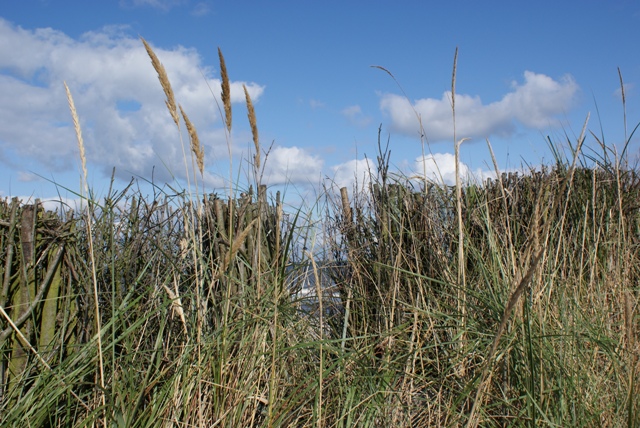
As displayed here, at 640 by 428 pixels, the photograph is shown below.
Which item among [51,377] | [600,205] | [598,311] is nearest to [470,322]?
[598,311]

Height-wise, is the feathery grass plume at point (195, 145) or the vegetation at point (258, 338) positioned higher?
the feathery grass plume at point (195, 145)

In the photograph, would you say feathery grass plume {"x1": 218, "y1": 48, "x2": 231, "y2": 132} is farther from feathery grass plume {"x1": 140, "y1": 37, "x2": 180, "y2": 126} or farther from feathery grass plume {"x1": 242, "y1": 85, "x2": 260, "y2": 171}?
feathery grass plume {"x1": 140, "y1": 37, "x2": 180, "y2": 126}

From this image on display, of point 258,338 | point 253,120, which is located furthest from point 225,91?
point 258,338

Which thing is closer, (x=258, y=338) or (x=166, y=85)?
(x=166, y=85)

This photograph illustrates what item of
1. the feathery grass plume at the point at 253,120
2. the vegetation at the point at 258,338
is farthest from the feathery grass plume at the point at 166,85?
the feathery grass plume at the point at 253,120

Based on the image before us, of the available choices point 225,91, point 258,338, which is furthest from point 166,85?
point 258,338

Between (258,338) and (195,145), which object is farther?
(258,338)

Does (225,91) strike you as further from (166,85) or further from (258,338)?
(258,338)

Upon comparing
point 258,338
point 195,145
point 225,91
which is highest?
point 225,91

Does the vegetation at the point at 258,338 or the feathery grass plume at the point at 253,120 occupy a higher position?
the feathery grass plume at the point at 253,120

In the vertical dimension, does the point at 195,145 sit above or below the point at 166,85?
below

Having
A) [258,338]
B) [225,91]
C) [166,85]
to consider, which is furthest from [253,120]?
[258,338]

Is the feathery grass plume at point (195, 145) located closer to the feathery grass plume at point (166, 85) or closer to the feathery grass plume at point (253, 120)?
the feathery grass plume at point (166, 85)

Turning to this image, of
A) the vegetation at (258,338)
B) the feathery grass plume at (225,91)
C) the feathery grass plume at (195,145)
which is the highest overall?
the feathery grass plume at (225,91)
